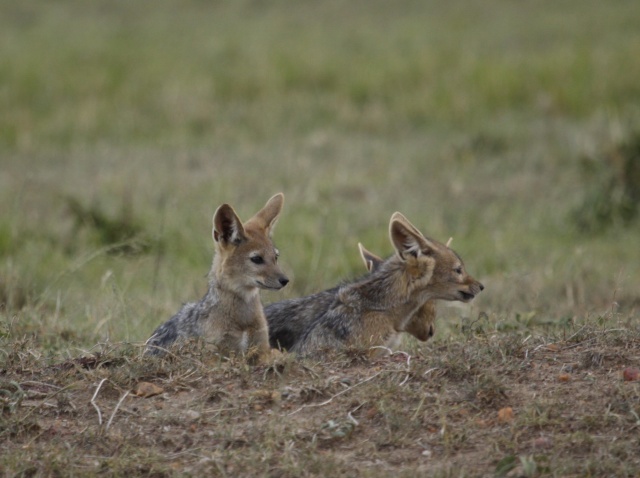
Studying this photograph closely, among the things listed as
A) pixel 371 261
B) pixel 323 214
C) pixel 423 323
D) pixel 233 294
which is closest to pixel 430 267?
pixel 423 323

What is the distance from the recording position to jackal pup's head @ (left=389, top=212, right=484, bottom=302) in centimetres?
716

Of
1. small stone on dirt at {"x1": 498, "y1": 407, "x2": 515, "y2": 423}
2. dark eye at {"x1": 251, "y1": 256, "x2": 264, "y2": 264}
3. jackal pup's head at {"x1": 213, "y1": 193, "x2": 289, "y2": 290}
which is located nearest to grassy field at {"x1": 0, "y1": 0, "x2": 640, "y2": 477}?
small stone on dirt at {"x1": 498, "y1": 407, "x2": 515, "y2": 423}

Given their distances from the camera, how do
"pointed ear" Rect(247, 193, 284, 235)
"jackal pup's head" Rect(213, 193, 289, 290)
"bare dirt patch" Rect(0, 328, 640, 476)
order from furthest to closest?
"pointed ear" Rect(247, 193, 284, 235) < "jackal pup's head" Rect(213, 193, 289, 290) < "bare dirt patch" Rect(0, 328, 640, 476)

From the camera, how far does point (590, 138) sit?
47.8 feet

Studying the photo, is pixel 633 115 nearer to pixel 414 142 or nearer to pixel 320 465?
pixel 414 142

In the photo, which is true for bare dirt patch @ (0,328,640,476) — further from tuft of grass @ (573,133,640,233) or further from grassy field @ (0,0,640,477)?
tuft of grass @ (573,133,640,233)

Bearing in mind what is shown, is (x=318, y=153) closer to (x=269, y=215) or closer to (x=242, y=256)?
(x=269, y=215)

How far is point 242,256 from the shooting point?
7.14m

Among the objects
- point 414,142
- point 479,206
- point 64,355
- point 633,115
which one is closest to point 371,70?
point 414,142

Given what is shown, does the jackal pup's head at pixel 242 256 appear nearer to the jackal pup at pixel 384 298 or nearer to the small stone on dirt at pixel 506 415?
the jackal pup at pixel 384 298

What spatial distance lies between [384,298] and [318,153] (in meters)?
8.05

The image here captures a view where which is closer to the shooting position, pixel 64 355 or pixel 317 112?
pixel 64 355

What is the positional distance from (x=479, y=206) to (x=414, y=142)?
3.05m

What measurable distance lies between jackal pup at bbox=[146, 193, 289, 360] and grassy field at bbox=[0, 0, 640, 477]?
1.73ft
